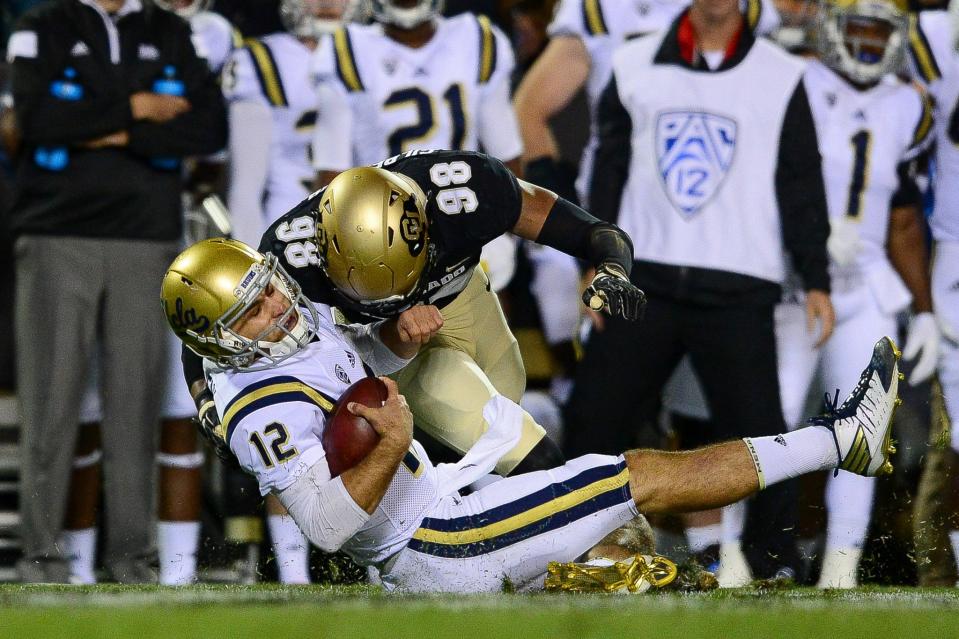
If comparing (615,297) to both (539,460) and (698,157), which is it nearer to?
(539,460)

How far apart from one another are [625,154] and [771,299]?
0.62 m

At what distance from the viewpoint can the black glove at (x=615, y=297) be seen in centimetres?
346

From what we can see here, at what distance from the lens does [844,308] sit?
15.9ft

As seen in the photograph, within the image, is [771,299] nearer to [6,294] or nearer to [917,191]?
[917,191]

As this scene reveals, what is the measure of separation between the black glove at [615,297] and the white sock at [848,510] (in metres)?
1.36

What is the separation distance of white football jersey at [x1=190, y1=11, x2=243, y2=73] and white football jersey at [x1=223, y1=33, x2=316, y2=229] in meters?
0.05

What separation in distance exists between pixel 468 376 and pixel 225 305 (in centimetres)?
84

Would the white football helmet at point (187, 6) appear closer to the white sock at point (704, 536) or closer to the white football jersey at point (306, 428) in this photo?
the white football jersey at point (306, 428)

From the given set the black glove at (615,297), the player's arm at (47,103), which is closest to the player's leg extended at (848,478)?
the black glove at (615,297)

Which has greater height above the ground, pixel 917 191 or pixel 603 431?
pixel 917 191

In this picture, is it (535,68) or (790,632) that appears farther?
(535,68)

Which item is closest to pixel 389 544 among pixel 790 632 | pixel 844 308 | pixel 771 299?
pixel 790 632

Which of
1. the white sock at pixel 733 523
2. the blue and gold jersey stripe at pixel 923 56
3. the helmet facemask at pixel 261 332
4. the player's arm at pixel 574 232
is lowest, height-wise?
the white sock at pixel 733 523

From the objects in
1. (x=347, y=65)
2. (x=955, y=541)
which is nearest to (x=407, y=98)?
(x=347, y=65)
